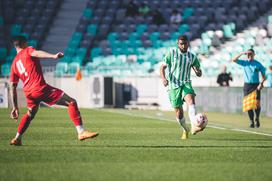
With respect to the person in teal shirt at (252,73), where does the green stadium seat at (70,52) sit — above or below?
above

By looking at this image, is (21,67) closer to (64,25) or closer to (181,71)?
(181,71)

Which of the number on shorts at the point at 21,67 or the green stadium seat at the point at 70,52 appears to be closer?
the number on shorts at the point at 21,67

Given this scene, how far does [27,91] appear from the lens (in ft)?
40.5

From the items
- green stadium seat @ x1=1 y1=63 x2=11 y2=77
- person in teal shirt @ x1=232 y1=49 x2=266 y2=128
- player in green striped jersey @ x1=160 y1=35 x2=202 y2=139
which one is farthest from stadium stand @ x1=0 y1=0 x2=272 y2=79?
player in green striped jersey @ x1=160 y1=35 x2=202 y2=139

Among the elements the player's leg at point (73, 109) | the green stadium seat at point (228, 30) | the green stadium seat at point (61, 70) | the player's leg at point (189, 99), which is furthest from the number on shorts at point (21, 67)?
the green stadium seat at point (228, 30)

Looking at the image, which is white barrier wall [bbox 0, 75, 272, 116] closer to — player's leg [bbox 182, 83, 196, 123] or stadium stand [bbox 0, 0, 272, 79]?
stadium stand [bbox 0, 0, 272, 79]

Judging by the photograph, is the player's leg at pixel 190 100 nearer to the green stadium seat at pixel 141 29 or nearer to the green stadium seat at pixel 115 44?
the green stadium seat at pixel 115 44

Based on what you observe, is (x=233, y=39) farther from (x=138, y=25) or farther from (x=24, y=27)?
(x=24, y=27)

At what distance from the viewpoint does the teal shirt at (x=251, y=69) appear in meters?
19.1

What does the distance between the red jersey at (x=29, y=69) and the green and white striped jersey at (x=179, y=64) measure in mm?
3006

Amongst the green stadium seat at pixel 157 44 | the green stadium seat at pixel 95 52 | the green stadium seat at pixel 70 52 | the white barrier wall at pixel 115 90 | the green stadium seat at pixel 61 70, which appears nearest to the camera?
the white barrier wall at pixel 115 90

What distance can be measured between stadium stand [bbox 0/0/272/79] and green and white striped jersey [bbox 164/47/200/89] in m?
19.7

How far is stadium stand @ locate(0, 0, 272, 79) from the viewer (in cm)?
3653

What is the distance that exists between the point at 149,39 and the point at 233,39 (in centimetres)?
474
